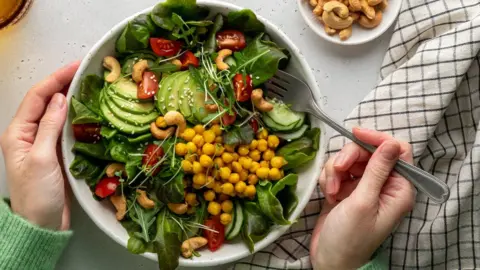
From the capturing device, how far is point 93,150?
1.61 m

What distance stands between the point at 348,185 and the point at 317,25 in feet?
1.47

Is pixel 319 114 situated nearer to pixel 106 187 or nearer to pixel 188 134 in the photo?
pixel 188 134

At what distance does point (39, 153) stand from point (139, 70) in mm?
310

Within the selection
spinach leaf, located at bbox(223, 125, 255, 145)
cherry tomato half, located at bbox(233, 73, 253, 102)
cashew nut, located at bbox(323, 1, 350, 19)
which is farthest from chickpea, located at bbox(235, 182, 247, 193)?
cashew nut, located at bbox(323, 1, 350, 19)

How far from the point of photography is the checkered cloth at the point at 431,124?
173 cm

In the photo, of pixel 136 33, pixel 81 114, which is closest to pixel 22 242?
pixel 81 114

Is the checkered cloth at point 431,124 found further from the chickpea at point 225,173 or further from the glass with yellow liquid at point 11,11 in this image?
the glass with yellow liquid at point 11,11

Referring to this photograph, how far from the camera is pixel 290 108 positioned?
5.49 ft

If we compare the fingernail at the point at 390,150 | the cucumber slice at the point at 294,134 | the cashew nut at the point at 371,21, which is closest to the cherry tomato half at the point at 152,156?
the cucumber slice at the point at 294,134

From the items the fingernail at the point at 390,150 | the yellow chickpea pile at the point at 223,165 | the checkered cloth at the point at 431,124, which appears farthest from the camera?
the checkered cloth at the point at 431,124

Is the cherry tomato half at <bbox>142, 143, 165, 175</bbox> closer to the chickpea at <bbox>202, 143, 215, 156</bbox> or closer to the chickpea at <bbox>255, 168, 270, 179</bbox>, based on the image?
the chickpea at <bbox>202, 143, 215, 156</bbox>

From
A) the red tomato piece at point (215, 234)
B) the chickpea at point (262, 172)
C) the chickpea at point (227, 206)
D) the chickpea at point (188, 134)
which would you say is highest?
the chickpea at point (188, 134)

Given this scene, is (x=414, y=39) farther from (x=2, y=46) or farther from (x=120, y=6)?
(x=2, y=46)

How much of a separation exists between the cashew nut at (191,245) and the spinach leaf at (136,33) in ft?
1.66
